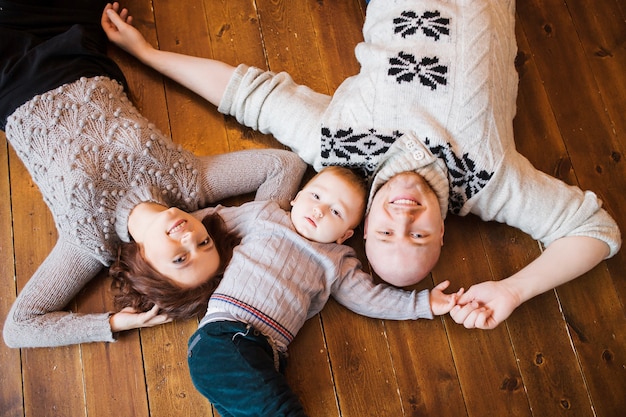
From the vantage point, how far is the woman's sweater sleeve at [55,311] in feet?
3.59

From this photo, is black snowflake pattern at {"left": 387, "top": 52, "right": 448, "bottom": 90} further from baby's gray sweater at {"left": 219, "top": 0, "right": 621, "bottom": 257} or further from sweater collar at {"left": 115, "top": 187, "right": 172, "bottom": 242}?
sweater collar at {"left": 115, "top": 187, "right": 172, "bottom": 242}

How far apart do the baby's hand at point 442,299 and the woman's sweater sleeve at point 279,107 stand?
39 centimetres

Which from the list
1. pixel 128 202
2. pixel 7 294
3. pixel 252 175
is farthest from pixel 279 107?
pixel 7 294

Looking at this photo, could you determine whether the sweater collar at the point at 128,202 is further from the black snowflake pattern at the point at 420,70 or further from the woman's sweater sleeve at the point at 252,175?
the black snowflake pattern at the point at 420,70

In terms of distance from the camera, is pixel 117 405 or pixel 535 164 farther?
pixel 535 164

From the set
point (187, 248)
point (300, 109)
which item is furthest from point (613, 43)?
point (187, 248)

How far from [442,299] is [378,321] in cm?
15

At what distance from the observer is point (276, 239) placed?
1108 mm

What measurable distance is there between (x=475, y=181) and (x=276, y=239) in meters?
0.43

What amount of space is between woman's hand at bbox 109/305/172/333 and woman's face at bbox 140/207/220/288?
124 millimetres

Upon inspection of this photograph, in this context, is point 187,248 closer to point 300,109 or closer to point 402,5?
point 300,109

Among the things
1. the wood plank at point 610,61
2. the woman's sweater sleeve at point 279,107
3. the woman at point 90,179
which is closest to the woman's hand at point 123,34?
the woman at point 90,179

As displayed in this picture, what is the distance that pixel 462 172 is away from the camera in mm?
1095

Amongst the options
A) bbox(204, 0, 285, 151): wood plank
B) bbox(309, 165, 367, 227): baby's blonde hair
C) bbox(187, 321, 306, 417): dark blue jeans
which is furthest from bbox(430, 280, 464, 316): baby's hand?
bbox(204, 0, 285, 151): wood plank
